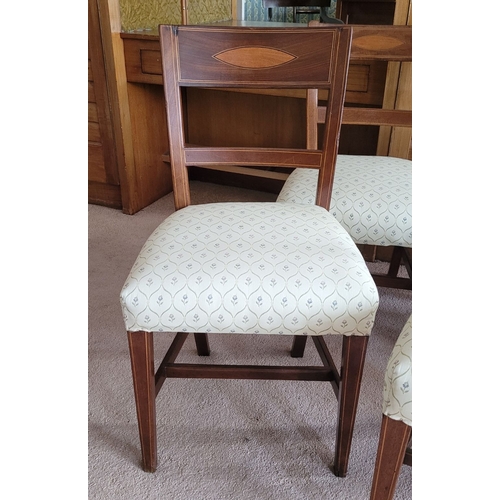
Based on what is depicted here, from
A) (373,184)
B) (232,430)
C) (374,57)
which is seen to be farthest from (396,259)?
(232,430)

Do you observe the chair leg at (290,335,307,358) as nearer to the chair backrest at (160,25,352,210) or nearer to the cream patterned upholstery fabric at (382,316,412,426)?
the chair backrest at (160,25,352,210)

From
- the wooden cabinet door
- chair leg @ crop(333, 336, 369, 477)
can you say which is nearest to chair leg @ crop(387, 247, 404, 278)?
chair leg @ crop(333, 336, 369, 477)

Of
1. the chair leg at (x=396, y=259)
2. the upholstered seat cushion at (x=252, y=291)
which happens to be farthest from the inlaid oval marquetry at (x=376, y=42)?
the upholstered seat cushion at (x=252, y=291)

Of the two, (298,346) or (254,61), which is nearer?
(254,61)

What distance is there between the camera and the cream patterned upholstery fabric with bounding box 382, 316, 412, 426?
2.16ft

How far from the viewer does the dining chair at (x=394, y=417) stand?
663mm

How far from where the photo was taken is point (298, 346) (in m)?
1.37

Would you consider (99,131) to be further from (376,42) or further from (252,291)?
(252,291)

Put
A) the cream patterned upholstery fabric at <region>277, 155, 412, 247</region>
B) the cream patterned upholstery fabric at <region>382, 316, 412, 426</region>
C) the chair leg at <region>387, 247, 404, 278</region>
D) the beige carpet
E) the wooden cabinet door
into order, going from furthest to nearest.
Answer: the wooden cabinet door → the chair leg at <region>387, 247, 404, 278</region> → the cream patterned upholstery fabric at <region>277, 155, 412, 247</region> → the beige carpet → the cream patterned upholstery fabric at <region>382, 316, 412, 426</region>

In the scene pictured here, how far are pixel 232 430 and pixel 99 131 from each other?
61.2 inches

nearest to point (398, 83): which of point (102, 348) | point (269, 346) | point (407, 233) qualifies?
point (407, 233)

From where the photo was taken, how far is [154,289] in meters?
0.83

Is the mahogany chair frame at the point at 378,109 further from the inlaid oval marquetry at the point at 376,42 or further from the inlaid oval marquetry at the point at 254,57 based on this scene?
the inlaid oval marquetry at the point at 254,57
